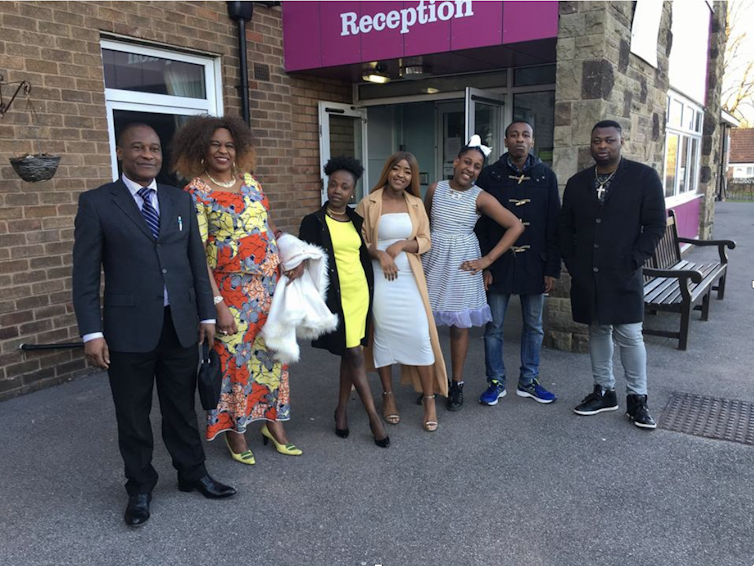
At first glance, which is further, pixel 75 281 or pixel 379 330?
pixel 379 330

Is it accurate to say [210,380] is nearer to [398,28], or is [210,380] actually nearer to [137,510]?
[137,510]

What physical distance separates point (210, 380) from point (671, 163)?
8.76m

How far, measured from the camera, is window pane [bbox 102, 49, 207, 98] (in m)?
5.31

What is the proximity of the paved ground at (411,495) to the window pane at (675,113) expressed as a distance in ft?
18.7

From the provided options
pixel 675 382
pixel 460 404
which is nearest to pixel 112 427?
pixel 460 404

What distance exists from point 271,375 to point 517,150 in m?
2.18

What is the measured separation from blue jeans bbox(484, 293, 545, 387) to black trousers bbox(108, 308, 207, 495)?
2.14 m

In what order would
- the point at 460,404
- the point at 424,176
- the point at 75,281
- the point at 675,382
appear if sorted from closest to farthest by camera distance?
1. the point at 75,281
2. the point at 460,404
3. the point at 675,382
4. the point at 424,176

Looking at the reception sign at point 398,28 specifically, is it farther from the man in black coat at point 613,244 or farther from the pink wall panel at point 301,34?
the man in black coat at point 613,244

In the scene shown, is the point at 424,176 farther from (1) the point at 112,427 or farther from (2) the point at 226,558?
(2) the point at 226,558

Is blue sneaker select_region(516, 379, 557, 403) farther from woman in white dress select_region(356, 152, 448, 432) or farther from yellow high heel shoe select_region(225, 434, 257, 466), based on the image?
yellow high heel shoe select_region(225, 434, 257, 466)

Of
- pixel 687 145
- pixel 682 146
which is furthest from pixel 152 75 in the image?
pixel 687 145

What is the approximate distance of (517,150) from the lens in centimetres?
413

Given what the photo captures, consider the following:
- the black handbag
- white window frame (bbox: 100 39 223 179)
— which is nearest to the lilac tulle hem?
the black handbag
